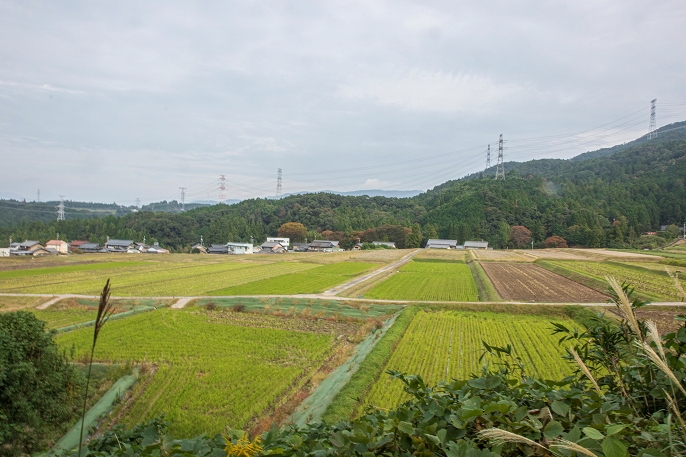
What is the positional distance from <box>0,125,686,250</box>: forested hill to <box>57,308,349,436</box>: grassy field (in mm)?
66102

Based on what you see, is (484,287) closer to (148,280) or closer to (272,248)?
(148,280)

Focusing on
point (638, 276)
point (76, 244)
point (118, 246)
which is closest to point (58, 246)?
point (118, 246)

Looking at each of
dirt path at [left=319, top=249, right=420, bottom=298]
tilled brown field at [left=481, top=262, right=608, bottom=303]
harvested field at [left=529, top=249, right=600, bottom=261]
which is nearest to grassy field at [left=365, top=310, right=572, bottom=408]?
tilled brown field at [left=481, top=262, right=608, bottom=303]

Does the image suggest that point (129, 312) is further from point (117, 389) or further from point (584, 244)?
point (584, 244)

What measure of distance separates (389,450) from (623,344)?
68.5 inches

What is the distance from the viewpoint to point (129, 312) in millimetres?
22609

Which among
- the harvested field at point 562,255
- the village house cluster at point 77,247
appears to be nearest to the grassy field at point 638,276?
the harvested field at point 562,255

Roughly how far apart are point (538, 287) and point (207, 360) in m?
25.1

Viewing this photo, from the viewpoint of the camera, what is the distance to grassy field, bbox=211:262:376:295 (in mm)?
29375

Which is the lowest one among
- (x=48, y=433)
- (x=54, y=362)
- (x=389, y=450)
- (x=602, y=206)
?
(x=48, y=433)

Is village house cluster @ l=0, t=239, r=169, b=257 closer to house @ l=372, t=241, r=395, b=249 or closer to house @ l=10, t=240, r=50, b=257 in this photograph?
house @ l=10, t=240, r=50, b=257

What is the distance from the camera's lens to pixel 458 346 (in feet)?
51.8

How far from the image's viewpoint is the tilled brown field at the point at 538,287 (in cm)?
2500

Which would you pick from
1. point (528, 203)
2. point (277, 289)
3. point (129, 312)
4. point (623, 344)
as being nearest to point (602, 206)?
point (528, 203)
